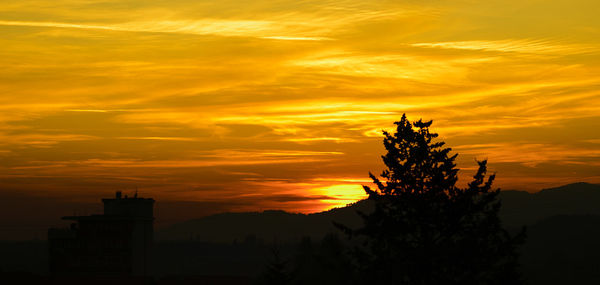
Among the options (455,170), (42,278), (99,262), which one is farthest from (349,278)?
(99,262)

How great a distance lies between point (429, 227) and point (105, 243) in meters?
120

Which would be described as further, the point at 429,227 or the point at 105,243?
the point at 105,243

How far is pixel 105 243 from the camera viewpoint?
151000 millimetres

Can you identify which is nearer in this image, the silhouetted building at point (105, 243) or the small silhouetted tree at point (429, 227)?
the small silhouetted tree at point (429, 227)

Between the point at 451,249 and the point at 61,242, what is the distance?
12366cm

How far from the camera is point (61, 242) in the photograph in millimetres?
150875

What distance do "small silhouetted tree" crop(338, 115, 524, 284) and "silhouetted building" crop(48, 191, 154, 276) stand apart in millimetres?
115182

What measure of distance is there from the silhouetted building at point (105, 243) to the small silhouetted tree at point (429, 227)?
11518 cm

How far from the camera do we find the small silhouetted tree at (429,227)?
1513 inches

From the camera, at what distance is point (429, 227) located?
3938 centimetres

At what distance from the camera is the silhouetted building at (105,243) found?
149500mm

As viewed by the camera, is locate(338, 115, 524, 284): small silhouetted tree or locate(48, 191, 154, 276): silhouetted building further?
locate(48, 191, 154, 276): silhouetted building

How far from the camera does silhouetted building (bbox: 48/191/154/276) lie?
150 m

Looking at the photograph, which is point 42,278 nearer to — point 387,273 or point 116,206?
point 116,206
